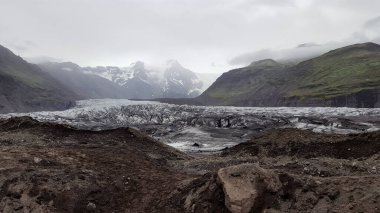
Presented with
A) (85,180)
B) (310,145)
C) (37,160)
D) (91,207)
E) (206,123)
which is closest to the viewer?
(91,207)

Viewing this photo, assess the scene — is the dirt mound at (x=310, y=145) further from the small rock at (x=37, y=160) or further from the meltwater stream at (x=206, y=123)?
the small rock at (x=37, y=160)

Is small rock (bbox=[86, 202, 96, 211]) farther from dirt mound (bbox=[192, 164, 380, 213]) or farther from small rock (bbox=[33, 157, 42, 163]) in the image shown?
small rock (bbox=[33, 157, 42, 163])

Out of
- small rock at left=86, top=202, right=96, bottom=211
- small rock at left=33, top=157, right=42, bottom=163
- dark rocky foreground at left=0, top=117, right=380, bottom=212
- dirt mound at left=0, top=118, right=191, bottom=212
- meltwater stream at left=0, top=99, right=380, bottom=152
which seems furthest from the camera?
meltwater stream at left=0, top=99, right=380, bottom=152

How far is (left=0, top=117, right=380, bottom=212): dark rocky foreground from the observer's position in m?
12.8

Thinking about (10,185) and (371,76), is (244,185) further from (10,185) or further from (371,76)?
(371,76)

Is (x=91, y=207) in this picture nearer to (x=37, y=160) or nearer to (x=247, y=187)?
(x=37, y=160)

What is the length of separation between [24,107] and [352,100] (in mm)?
119289

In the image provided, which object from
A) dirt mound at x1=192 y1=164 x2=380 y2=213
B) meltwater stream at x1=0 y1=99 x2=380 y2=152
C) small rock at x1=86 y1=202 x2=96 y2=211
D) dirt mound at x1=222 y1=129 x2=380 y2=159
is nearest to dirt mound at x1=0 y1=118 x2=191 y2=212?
small rock at x1=86 y1=202 x2=96 y2=211

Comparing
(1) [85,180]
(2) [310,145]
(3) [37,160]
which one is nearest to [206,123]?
(2) [310,145]

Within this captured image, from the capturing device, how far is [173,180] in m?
17.0

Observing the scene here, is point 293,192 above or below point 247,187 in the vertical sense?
below

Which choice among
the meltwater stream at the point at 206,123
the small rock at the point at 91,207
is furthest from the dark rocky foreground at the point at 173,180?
the meltwater stream at the point at 206,123

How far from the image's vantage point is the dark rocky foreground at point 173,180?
12.8 metres

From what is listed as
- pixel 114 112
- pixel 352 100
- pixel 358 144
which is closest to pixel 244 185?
pixel 358 144
